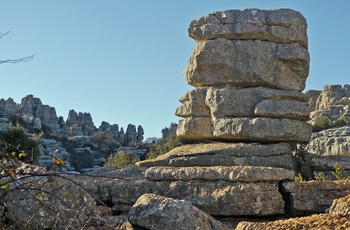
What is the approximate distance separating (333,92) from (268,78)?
2140 inches

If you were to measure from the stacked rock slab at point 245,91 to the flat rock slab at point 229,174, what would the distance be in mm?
3075

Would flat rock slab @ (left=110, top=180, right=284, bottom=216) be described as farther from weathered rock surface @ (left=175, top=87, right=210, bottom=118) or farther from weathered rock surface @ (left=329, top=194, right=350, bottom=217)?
weathered rock surface @ (left=175, top=87, right=210, bottom=118)

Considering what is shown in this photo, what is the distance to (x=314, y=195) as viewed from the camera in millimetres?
8398

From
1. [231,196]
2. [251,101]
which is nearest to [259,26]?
[251,101]

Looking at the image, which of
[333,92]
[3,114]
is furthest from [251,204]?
[3,114]

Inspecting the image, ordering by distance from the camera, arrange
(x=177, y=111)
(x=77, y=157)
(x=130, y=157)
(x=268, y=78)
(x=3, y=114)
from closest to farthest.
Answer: (x=268, y=78) < (x=177, y=111) < (x=130, y=157) < (x=77, y=157) < (x=3, y=114)

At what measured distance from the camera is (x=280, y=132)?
42.8 ft

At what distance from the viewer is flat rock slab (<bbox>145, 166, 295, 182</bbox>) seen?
27.5 feet

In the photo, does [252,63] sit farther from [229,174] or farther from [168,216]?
[168,216]

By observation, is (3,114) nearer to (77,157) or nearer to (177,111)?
(77,157)

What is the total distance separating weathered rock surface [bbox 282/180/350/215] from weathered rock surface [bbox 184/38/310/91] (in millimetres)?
5813

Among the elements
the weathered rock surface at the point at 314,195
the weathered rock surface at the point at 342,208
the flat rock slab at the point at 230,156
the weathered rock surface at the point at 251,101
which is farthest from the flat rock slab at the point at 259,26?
the weathered rock surface at the point at 342,208

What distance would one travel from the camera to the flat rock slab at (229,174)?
8.38 metres

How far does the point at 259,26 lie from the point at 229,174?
21.8 feet
